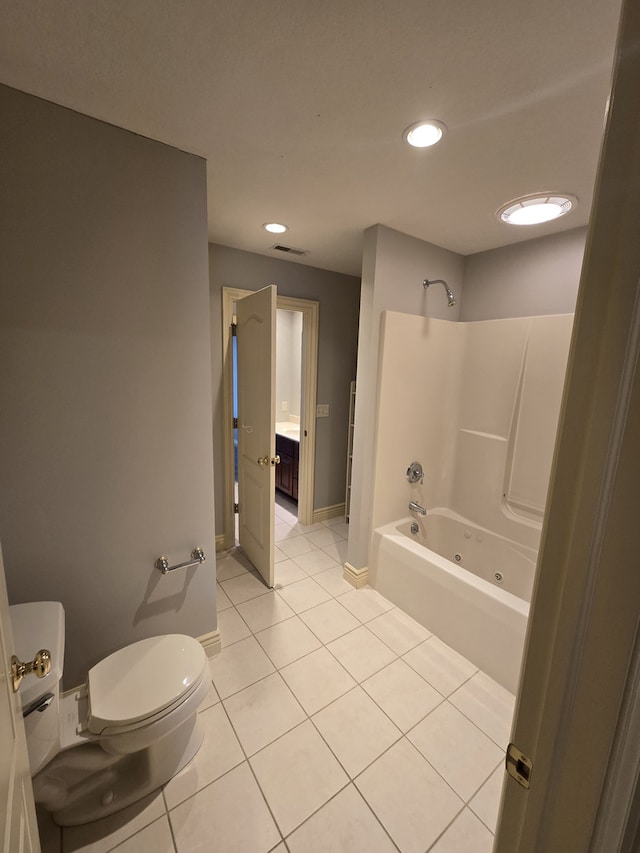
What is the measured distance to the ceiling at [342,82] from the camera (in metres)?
0.88

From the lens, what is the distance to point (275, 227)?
215 cm

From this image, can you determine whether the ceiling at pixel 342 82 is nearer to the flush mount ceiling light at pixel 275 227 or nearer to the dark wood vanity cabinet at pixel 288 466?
the flush mount ceiling light at pixel 275 227

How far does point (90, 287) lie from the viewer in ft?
4.28

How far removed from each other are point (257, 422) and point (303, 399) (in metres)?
0.88

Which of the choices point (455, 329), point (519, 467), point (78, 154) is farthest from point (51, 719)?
point (455, 329)

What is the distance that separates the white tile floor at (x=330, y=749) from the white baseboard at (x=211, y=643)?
4cm

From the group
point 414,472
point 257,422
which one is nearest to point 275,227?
point 257,422

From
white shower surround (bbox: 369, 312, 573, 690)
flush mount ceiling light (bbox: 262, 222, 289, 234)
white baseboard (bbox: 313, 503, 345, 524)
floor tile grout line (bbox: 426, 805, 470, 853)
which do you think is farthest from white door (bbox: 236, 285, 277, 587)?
floor tile grout line (bbox: 426, 805, 470, 853)

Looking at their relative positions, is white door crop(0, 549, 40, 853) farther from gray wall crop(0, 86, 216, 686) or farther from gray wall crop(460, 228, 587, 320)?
gray wall crop(460, 228, 587, 320)

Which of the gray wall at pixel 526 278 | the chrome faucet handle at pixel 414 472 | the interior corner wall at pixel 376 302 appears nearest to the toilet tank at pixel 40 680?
the interior corner wall at pixel 376 302

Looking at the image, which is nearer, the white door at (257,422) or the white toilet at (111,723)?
the white toilet at (111,723)

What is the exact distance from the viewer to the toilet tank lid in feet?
3.21

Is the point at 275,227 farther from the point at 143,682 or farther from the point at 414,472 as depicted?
the point at 143,682

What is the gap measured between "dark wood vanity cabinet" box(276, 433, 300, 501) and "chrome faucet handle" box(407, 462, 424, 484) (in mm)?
1367
